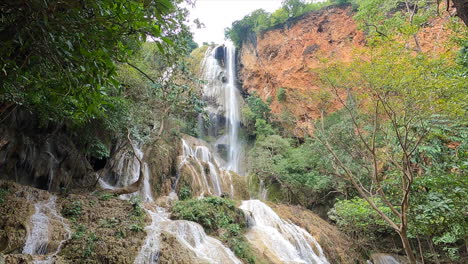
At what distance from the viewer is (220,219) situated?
8.12 metres

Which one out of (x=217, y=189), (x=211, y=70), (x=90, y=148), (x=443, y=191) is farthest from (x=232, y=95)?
(x=443, y=191)

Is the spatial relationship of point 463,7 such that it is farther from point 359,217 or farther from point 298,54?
point 298,54

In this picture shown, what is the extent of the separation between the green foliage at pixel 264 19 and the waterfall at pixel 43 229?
935 inches

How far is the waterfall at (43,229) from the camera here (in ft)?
14.7

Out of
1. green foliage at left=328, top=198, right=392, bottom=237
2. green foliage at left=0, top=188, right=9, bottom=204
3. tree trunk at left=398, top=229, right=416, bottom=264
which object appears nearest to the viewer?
tree trunk at left=398, top=229, right=416, bottom=264

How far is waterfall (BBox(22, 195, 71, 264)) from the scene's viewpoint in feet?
14.7

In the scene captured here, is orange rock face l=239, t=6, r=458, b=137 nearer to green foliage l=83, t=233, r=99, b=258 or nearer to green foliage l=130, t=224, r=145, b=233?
green foliage l=130, t=224, r=145, b=233

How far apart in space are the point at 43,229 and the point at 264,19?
81.3 ft

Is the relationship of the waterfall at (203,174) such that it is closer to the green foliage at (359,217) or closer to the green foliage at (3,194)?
the green foliage at (359,217)

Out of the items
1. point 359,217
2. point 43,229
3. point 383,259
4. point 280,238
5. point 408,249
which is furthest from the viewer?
point 383,259

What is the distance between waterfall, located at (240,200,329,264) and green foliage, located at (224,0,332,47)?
1963 cm

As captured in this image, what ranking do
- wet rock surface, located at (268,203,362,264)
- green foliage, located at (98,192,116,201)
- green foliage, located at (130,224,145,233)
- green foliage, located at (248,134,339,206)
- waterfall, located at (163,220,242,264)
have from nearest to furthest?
green foliage, located at (130,224,145,233)
waterfall, located at (163,220,242,264)
green foliage, located at (98,192,116,201)
wet rock surface, located at (268,203,362,264)
green foliage, located at (248,134,339,206)

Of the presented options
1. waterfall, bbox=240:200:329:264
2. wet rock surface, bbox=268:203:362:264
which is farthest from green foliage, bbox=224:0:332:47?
waterfall, bbox=240:200:329:264

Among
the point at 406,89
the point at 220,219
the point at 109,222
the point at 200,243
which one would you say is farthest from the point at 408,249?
the point at 109,222
